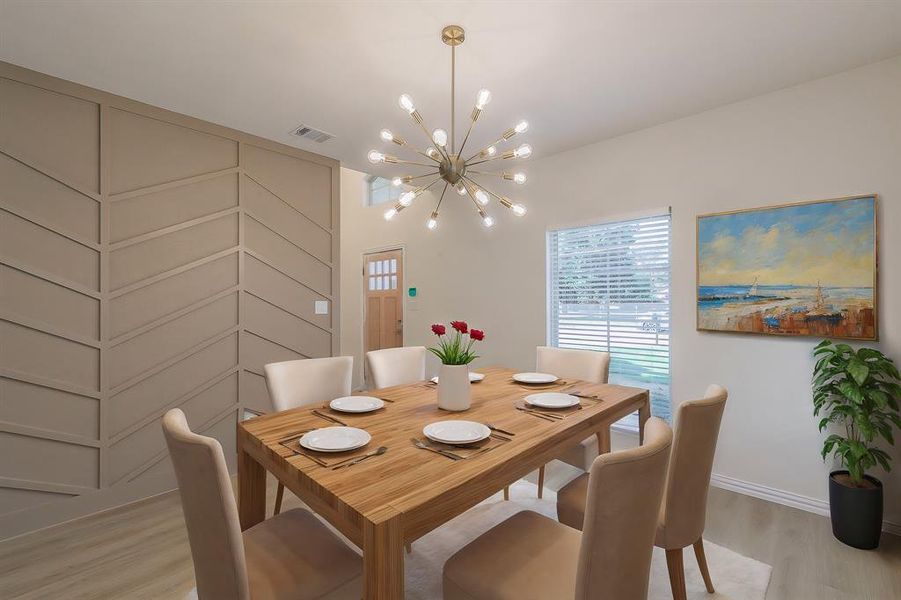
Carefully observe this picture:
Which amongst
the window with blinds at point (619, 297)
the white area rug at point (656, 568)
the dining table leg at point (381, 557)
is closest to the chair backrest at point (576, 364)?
the window with blinds at point (619, 297)

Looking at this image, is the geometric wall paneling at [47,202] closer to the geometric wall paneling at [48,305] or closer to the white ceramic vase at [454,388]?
the geometric wall paneling at [48,305]

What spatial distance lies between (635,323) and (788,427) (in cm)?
113

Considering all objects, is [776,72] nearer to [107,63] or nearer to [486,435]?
[486,435]

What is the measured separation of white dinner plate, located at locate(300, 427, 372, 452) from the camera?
128 centimetres

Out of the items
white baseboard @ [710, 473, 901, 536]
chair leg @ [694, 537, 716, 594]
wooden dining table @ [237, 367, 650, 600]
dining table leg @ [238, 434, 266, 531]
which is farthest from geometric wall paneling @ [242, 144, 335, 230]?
white baseboard @ [710, 473, 901, 536]

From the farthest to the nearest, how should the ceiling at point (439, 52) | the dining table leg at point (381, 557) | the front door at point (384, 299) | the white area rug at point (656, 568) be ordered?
the front door at point (384, 299), the ceiling at point (439, 52), the white area rug at point (656, 568), the dining table leg at point (381, 557)

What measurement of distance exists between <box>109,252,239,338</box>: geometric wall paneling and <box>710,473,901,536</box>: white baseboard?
373cm

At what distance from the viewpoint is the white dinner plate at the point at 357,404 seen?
1731mm

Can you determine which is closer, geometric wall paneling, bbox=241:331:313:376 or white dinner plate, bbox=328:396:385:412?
white dinner plate, bbox=328:396:385:412

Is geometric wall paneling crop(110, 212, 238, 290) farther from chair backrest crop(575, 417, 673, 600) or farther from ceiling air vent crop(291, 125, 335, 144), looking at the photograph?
chair backrest crop(575, 417, 673, 600)

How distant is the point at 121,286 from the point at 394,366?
1862 mm

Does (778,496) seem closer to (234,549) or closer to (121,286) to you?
(234,549)

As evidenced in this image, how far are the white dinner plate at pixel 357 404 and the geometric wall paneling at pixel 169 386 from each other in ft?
5.69

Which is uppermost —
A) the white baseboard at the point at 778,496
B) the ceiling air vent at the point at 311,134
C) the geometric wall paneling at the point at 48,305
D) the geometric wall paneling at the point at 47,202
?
the ceiling air vent at the point at 311,134
